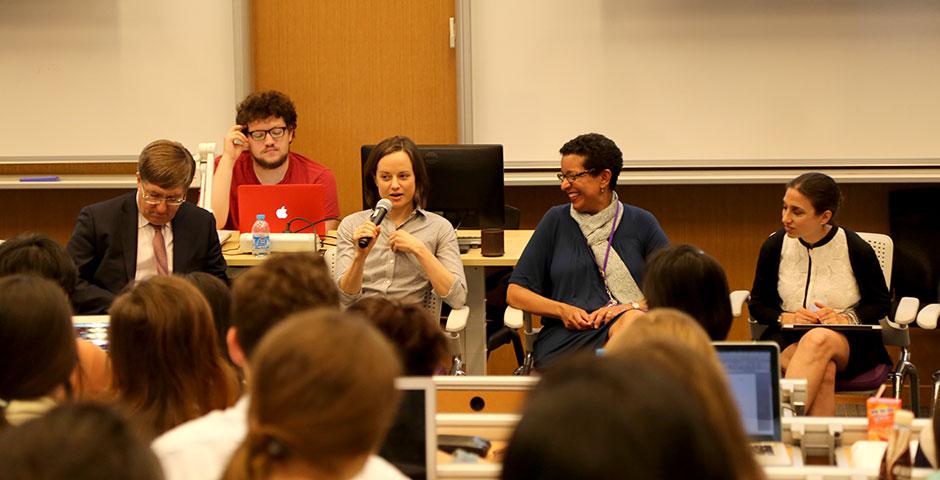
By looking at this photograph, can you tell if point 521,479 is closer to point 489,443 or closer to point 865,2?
point 489,443

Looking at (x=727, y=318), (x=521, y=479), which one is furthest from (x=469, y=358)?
(x=521, y=479)

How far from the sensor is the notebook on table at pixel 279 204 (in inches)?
184

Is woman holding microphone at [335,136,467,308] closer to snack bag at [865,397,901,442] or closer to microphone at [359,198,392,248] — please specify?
microphone at [359,198,392,248]

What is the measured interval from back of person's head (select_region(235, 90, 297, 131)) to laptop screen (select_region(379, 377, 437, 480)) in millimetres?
3250

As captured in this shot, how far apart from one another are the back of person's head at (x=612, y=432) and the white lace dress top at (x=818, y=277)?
3.48 m

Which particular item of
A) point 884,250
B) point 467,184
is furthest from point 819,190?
point 467,184

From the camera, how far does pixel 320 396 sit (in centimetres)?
127

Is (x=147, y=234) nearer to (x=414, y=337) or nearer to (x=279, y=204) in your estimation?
(x=279, y=204)

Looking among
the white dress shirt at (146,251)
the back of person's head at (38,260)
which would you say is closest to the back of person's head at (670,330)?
the back of person's head at (38,260)

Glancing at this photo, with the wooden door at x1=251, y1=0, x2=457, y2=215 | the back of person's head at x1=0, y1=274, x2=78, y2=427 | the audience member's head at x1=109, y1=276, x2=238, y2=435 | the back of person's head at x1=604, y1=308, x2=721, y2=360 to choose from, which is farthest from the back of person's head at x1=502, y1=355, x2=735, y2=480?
the wooden door at x1=251, y1=0, x2=457, y2=215

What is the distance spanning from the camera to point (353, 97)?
6.16 meters

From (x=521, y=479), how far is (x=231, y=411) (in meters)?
1.03

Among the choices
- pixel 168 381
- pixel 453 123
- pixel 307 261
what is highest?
pixel 453 123

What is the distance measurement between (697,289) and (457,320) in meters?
1.32
